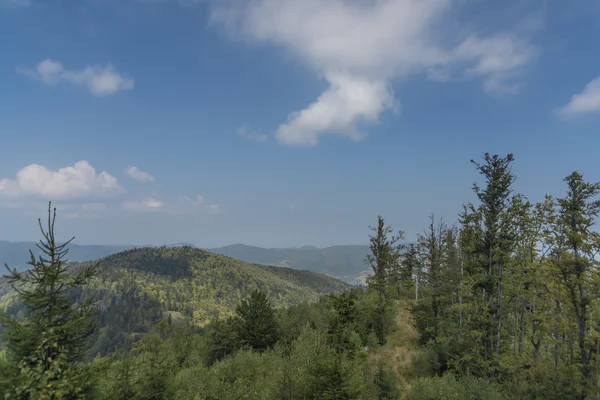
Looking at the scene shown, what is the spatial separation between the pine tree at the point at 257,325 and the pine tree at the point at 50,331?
3078 centimetres

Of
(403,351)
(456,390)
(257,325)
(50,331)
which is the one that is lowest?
(403,351)

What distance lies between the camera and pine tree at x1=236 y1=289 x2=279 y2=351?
40.9m

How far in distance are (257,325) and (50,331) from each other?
1339 inches

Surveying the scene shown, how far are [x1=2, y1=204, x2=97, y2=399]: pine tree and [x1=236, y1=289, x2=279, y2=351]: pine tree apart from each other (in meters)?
30.8

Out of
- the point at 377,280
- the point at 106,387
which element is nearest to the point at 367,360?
the point at 377,280

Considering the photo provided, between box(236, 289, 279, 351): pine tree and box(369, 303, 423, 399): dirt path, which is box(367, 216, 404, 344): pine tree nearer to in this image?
box(369, 303, 423, 399): dirt path

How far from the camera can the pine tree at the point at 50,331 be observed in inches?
377

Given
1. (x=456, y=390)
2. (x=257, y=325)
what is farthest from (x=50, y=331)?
(x=257, y=325)

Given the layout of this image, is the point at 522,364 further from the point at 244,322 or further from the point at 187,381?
the point at 244,322

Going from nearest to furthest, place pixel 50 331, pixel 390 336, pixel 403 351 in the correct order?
pixel 50 331 < pixel 403 351 < pixel 390 336

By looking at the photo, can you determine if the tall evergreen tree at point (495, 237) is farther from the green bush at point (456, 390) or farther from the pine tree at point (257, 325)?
the pine tree at point (257, 325)

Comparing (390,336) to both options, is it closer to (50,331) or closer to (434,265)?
(434,265)

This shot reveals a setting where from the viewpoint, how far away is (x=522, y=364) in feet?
72.7

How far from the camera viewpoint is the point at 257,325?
41.3 m
